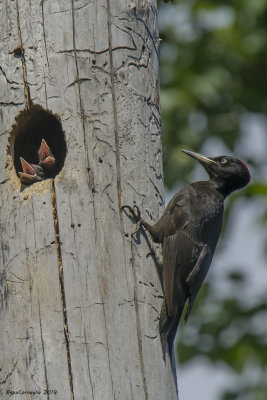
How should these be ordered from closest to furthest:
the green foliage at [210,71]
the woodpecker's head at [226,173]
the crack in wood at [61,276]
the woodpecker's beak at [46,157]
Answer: the crack in wood at [61,276] < the woodpecker's beak at [46,157] < the woodpecker's head at [226,173] < the green foliage at [210,71]

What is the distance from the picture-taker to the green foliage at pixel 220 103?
7.58 metres

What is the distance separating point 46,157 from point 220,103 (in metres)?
3.27

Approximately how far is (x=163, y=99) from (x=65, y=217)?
3.55 metres

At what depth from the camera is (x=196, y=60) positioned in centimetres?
775

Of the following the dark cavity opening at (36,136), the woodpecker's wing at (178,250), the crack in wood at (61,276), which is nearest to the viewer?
the crack in wood at (61,276)

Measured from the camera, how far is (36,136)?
4.95 meters

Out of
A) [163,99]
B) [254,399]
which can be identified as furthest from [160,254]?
[254,399]

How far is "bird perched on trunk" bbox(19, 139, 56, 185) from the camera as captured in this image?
4312mm

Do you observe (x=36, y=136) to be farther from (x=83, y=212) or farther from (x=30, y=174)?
(x=83, y=212)

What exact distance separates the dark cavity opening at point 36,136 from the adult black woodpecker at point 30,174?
0.05 m

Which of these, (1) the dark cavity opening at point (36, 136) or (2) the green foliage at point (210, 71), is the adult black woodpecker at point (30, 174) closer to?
(1) the dark cavity opening at point (36, 136)

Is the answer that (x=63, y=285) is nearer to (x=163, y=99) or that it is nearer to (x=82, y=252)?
(x=82, y=252)

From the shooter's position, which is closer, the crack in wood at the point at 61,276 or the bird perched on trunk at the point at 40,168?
the crack in wood at the point at 61,276

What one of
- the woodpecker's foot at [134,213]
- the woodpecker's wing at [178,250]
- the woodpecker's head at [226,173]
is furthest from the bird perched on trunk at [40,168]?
the woodpecker's head at [226,173]
